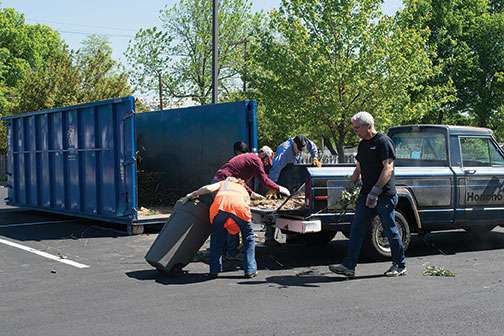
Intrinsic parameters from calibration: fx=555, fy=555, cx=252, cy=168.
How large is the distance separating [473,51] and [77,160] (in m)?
29.0

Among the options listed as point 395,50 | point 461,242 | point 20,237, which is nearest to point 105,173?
point 20,237

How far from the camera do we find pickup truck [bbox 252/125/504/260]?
24.3 ft

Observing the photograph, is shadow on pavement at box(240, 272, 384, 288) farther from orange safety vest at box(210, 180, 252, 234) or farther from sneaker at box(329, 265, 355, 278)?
orange safety vest at box(210, 180, 252, 234)

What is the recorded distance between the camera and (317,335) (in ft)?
15.3

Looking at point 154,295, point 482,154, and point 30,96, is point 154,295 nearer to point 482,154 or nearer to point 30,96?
point 482,154

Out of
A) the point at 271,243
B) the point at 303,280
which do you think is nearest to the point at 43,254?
the point at 271,243

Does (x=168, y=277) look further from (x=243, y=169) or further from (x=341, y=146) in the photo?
(x=341, y=146)

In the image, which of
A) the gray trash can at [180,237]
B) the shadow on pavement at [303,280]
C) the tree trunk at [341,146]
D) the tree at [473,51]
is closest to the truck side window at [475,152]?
the shadow on pavement at [303,280]

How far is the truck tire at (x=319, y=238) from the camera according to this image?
9000mm

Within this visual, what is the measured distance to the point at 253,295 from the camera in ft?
19.8

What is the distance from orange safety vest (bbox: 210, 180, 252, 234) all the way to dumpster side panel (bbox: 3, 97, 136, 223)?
11.9 ft

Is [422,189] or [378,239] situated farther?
[422,189]

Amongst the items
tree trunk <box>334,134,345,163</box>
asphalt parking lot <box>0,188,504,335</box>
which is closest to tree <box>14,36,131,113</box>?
tree trunk <box>334,134,345,163</box>

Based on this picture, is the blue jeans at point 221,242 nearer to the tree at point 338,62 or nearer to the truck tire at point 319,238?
the truck tire at point 319,238
